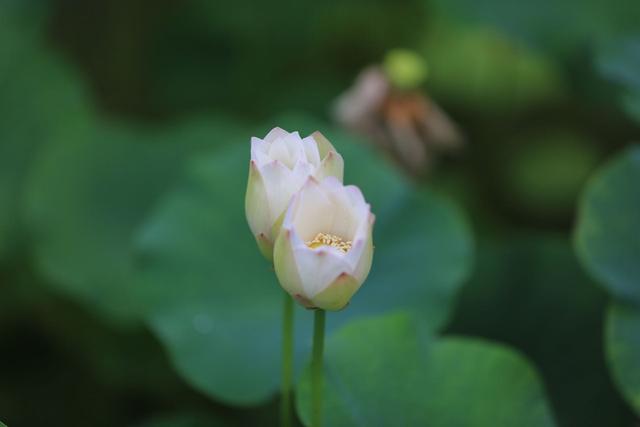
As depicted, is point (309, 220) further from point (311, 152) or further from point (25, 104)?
point (25, 104)

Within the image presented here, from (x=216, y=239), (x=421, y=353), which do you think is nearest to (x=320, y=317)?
(x=421, y=353)

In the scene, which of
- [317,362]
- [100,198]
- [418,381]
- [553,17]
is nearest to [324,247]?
[317,362]

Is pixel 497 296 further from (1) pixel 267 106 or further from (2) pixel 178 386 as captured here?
(1) pixel 267 106

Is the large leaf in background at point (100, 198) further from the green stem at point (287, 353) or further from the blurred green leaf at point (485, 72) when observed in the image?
the blurred green leaf at point (485, 72)

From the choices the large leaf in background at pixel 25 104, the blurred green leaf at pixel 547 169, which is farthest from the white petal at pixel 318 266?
the blurred green leaf at pixel 547 169

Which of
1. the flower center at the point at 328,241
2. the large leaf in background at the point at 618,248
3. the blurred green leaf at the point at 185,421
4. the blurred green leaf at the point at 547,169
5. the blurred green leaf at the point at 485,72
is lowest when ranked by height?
the blurred green leaf at the point at 547,169

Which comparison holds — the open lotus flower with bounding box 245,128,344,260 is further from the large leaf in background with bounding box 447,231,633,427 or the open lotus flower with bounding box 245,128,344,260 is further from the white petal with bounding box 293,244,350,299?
the large leaf in background with bounding box 447,231,633,427

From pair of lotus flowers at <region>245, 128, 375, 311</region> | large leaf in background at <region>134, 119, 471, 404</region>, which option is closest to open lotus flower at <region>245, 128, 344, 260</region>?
pair of lotus flowers at <region>245, 128, 375, 311</region>
